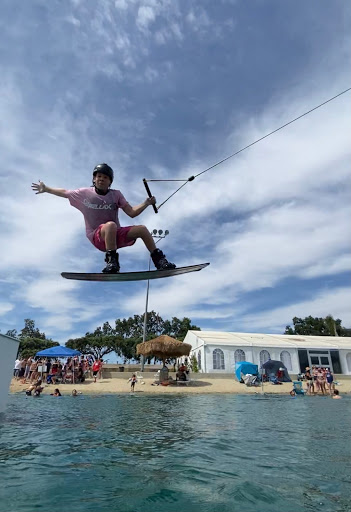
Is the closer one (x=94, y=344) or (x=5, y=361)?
(x=5, y=361)

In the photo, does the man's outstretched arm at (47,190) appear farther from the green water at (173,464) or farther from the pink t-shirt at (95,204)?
the green water at (173,464)

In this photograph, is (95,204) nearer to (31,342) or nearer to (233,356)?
(233,356)

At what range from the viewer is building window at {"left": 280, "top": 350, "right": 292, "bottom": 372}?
32.2 metres

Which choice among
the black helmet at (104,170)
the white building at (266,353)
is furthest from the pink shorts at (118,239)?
the white building at (266,353)

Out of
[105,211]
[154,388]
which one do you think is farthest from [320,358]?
[105,211]

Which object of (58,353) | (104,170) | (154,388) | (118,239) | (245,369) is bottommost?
(154,388)

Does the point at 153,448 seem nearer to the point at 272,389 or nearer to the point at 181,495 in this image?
the point at 181,495

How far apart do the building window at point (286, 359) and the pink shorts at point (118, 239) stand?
29.8 meters

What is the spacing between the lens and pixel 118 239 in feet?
20.8

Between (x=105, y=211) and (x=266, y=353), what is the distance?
29.3 meters

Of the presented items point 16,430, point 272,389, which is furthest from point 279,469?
point 272,389

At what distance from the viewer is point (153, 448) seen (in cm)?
732

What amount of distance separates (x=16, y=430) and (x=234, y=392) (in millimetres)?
15516

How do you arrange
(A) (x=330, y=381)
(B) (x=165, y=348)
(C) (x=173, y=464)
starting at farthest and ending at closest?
(A) (x=330, y=381) → (B) (x=165, y=348) → (C) (x=173, y=464)
